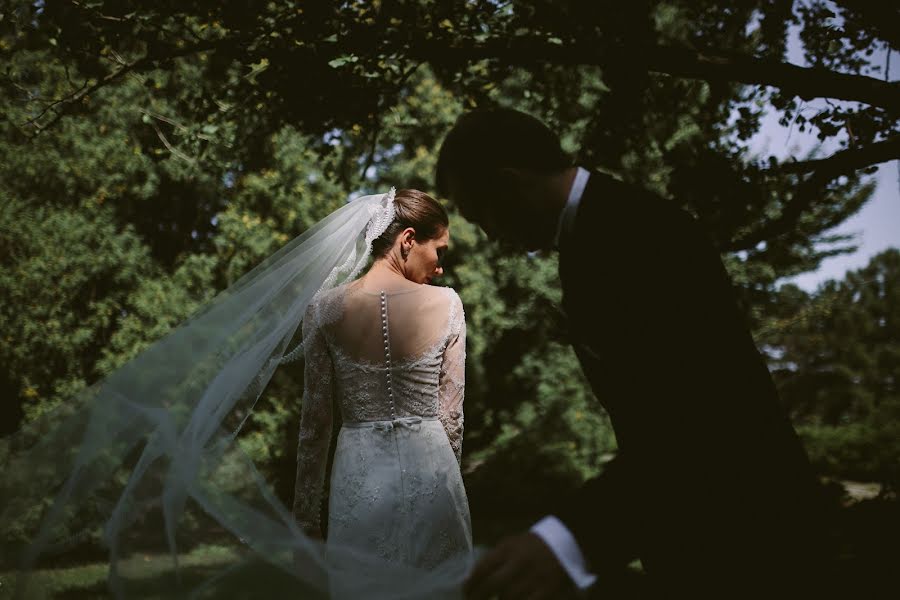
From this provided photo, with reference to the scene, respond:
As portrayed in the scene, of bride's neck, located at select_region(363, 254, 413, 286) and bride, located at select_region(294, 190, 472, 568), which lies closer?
bride, located at select_region(294, 190, 472, 568)

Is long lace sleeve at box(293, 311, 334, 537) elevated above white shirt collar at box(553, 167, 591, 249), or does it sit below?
below

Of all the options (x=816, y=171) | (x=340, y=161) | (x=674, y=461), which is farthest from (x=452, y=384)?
(x=340, y=161)

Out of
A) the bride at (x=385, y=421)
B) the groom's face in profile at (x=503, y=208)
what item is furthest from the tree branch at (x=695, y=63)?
the groom's face in profile at (x=503, y=208)

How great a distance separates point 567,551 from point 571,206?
744 millimetres

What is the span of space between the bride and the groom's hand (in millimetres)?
1904

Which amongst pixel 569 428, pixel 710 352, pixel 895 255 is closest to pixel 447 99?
pixel 569 428

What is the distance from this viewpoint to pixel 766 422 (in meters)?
1.27

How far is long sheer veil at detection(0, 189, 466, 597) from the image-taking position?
69.5 inches

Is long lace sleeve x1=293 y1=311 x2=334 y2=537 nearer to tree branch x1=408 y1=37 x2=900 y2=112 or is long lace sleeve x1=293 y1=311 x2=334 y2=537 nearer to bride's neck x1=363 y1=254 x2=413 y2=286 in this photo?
bride's neck x1=363 y1=254 x2=413 y2=286

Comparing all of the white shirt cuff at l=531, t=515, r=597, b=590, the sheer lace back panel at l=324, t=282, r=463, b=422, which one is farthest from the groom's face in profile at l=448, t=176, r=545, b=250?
the sheer lace back panel at l=324, t=282, r=463, b=422

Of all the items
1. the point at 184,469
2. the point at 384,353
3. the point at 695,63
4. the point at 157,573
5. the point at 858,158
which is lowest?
the point at 157,573

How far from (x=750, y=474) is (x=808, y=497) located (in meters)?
0.12

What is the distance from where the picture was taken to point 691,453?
A: 1.27m

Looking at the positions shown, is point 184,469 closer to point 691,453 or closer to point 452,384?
point 452,384
